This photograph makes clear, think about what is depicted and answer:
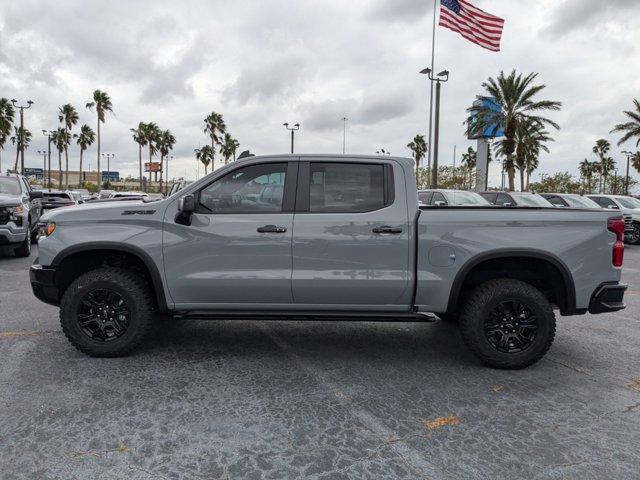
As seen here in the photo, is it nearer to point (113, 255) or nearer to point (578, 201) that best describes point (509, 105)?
point (578, 201)

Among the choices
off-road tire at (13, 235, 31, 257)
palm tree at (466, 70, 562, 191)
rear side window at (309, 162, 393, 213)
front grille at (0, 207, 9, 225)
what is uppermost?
palm tree at (466, 70, 562, 191)

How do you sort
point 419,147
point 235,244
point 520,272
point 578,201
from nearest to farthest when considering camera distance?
point 235,244 < point 520,272 < point 578,201 < point 419,147

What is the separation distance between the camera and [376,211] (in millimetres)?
4270

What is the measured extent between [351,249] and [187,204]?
144 cm

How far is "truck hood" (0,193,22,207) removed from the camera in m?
9.83

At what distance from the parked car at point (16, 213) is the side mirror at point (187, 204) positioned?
7661mm

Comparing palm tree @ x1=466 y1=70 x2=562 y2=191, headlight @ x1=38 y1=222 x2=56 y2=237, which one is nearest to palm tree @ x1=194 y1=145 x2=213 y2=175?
palm tree @ x1=466 y1=70 x2=562 y2=191

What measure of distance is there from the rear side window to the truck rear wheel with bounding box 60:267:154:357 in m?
1.74

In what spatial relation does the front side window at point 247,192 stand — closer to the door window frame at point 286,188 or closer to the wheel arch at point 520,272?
the door window frame at point 286,188

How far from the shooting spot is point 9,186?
11.1 m

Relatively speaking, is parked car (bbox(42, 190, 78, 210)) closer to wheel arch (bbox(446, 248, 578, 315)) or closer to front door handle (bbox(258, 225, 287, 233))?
front door handle (bbox(258, 225, 287, 233))

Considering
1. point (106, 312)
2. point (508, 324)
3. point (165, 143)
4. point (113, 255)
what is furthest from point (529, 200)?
point (165, 143)

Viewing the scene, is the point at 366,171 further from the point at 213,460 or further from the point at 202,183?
the point at 213,460

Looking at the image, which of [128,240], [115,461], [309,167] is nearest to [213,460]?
[115,461]
